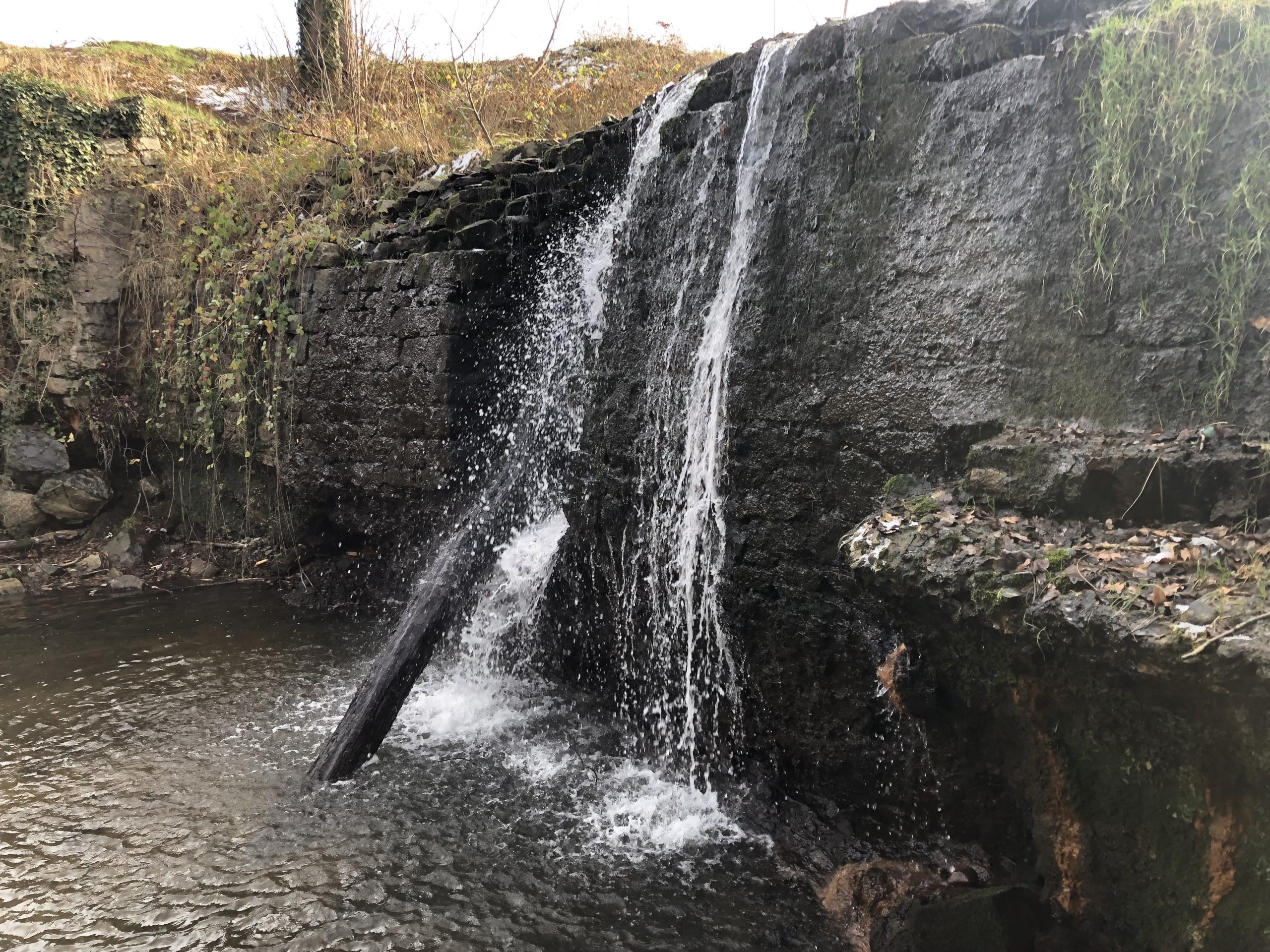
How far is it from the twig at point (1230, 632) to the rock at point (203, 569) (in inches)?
298

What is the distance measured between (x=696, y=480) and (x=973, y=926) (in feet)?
7.09

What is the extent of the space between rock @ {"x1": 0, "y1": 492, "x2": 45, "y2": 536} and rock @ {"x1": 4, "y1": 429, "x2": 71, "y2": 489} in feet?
0.69

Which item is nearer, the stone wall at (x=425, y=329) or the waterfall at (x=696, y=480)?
the waterfall at (x=696, y=480)

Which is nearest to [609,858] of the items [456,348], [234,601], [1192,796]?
[1192,796]

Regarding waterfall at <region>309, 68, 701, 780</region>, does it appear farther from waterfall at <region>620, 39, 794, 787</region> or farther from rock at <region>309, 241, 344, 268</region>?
rock at <region>309, 241, 344, 268</region>

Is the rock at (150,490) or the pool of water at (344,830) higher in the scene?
the rock at (150,490)

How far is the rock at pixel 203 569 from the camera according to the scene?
7.09 meters

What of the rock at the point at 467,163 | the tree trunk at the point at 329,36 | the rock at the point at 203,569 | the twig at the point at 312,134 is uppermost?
the tree trunk at the point at 329,36

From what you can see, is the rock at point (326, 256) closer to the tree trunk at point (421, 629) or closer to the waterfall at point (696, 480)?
the tree trunk at point (421, 629)

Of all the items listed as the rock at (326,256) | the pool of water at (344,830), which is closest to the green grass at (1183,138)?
the pool of water at (344,830)

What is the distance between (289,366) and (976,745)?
19.6ft

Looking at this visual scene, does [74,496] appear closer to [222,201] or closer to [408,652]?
[222,201]

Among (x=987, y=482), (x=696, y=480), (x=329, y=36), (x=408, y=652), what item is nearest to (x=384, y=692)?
(x=408, y=652)

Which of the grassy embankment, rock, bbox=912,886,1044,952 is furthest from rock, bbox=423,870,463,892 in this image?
the grassy embankment
